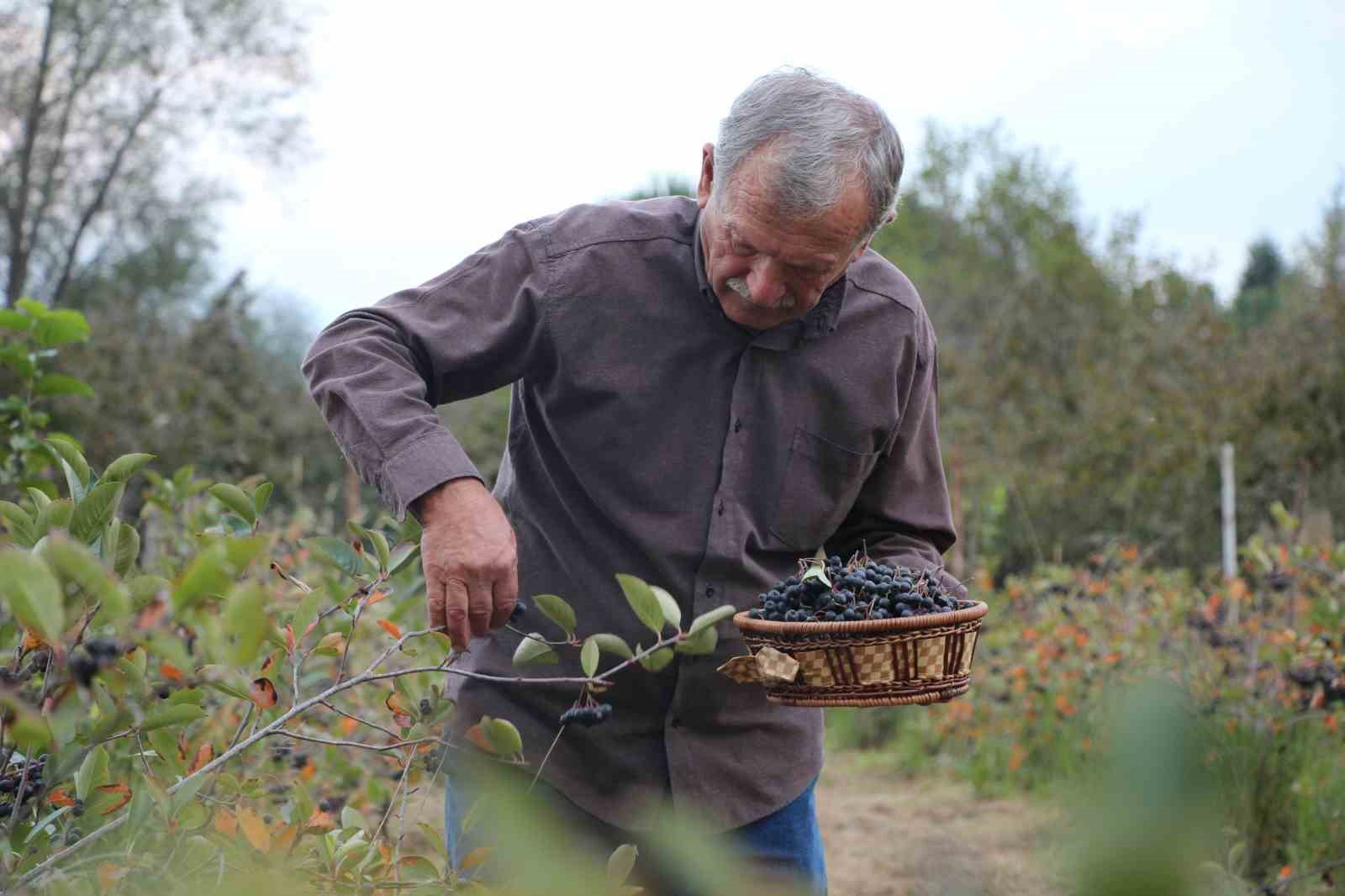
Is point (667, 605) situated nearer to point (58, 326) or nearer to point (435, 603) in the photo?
point (435, 603)

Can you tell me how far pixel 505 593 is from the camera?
163 cm

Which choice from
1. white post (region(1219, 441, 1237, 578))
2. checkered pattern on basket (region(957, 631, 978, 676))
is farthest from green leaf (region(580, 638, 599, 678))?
white post (region(1219, 441, 1237, 578))

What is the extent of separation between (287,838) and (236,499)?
38 centimetres

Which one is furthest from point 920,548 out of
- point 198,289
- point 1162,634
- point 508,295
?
point 198,289

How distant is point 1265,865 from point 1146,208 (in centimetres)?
2870

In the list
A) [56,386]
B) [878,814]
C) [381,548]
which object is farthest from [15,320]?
[878,814]

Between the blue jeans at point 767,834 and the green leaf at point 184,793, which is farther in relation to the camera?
the blue jeans at point 767,834

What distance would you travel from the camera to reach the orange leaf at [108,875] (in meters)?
1.06

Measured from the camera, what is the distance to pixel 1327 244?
21.2m

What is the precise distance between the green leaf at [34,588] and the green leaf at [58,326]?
187 cm

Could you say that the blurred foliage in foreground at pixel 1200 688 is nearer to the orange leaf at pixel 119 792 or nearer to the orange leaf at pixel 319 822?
the orange leaf at pixel 319 822

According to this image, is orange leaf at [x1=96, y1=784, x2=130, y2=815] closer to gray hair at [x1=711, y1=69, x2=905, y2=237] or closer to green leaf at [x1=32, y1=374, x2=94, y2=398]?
gray hair at [x1=711, y1=69, x2=905, y2=237]

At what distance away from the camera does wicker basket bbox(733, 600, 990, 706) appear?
1.73m

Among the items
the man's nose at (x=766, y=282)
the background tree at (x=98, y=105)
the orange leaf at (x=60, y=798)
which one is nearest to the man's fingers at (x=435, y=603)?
the orange leaf at (x=60, y=798)
